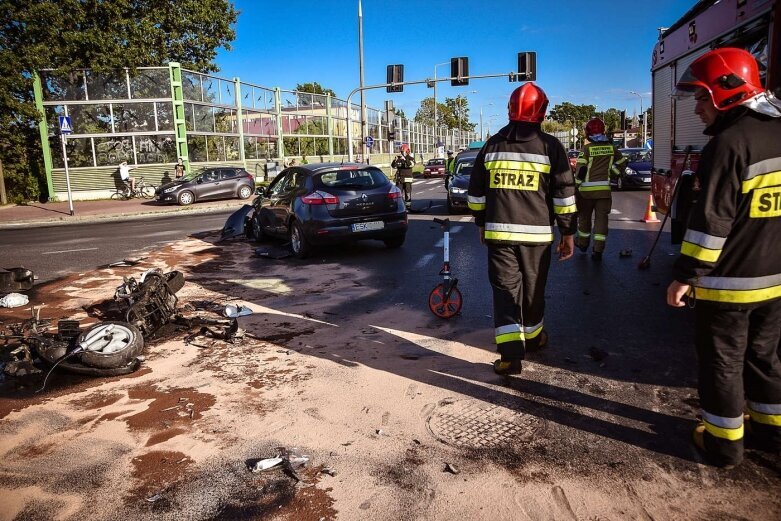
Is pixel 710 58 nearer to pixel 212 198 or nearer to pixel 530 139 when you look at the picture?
pixel 530 139

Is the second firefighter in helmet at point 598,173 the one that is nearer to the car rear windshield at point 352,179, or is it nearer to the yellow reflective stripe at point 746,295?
the car rear windshield at point 352,179

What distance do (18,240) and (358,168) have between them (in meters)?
9.94

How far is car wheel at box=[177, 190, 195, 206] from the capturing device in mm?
24938

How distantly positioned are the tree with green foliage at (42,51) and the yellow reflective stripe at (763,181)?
97.8 feet

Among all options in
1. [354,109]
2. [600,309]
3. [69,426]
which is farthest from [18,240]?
[354,109]

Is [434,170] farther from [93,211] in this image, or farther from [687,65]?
[687,65]

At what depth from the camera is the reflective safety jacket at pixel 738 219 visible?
9.04ft

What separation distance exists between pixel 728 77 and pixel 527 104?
1563mm

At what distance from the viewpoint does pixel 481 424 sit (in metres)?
3.61

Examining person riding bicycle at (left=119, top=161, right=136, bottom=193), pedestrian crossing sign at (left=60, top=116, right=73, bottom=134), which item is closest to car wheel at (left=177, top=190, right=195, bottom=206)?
person riding bicycle at (left=119, top=161, right=136, bottom=193)

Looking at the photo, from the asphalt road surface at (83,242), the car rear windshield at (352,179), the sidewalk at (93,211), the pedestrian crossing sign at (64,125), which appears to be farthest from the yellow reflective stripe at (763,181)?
the pedestrian crossing sign at (64,125)

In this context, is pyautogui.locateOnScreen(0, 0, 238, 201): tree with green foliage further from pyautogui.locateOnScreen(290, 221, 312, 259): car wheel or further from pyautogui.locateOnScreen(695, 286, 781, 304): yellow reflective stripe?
pyautogui.locateOnScreen(695, 286, 781, 304): yellow reflective stripe

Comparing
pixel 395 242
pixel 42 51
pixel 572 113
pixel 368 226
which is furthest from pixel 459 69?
pixel 572 113

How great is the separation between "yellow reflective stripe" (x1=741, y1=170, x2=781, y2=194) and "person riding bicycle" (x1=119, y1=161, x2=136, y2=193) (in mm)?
28797
